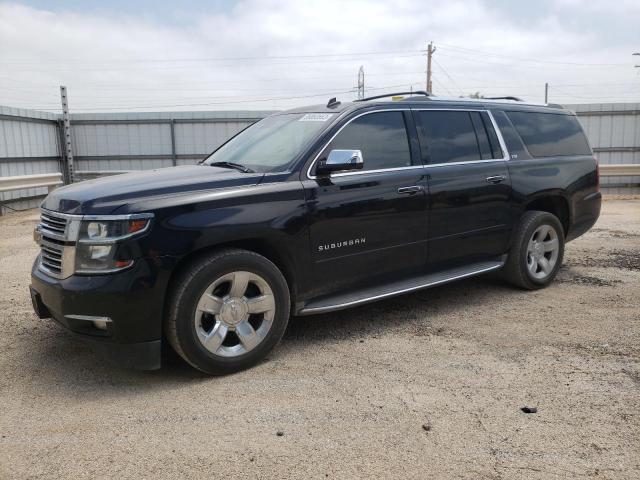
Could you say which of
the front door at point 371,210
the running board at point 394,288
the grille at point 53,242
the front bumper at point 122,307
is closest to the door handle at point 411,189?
the front door at point 371,210

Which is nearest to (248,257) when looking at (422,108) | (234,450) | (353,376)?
(353,376)

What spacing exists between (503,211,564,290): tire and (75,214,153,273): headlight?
141 inches

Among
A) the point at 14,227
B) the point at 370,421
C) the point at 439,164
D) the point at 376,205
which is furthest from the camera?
the point at 14,227

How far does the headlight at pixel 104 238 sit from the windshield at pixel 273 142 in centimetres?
108

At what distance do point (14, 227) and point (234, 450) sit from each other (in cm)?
901

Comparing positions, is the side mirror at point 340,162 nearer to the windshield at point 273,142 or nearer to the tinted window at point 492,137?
the windshield at point 273,142

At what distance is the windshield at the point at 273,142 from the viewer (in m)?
4.16

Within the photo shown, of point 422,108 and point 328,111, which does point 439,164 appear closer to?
point 422,108

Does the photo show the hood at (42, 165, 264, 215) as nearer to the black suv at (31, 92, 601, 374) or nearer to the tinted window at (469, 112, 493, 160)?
the black suv at (31, 92, 601, 374)

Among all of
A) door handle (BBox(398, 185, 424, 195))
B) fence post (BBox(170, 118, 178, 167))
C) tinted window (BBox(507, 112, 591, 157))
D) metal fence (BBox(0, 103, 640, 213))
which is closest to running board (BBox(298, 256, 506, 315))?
door handle (BBox(398, 185, 424, 195))

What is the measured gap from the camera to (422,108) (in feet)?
15.7

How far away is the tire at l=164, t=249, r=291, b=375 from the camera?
3.45m

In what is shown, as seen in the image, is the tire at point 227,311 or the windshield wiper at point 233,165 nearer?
the tire at point 227,311

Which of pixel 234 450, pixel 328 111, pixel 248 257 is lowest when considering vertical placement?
pixel 234 450
